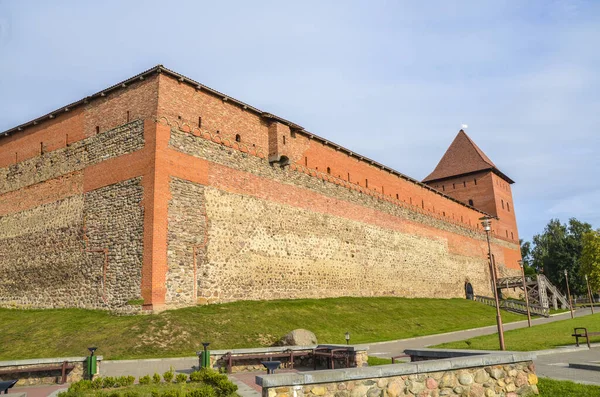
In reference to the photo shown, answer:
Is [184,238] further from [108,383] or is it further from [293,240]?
[108,383]

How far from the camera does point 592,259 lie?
47.1 metres

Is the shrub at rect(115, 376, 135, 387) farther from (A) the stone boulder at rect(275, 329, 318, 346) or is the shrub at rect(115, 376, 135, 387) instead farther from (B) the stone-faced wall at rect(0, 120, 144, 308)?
(B) the stone-faced wall at rect(0, 120, 144, 308)

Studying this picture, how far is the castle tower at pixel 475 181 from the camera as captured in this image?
149 feet

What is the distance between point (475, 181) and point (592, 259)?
1419 centimetres

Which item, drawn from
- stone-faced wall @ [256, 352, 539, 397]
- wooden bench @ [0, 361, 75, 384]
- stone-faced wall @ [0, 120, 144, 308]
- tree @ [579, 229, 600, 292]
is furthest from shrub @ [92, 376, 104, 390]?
tree @ [579, 229, 600, 292]

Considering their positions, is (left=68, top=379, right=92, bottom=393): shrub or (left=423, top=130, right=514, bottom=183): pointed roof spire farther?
(left=423, top=130, right=514, bottom=183): pointed roof spire

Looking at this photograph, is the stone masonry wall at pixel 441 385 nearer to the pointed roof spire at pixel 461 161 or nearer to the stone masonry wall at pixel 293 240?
the stone masonry wall at pixel 293 240

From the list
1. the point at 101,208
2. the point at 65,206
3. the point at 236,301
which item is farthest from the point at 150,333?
the point at 65,206

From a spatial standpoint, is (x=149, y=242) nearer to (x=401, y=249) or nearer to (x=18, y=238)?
(x=18, y=238)

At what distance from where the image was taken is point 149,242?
1605 centimetres

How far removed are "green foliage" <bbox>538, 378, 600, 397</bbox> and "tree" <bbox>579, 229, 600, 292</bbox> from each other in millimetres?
46023

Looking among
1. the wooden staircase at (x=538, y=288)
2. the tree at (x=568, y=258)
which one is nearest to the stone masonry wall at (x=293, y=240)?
the wooden staircase at (x=538, y=288)

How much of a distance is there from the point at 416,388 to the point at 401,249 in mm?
24498

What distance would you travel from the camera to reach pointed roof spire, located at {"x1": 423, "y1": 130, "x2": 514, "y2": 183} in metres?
46.2
